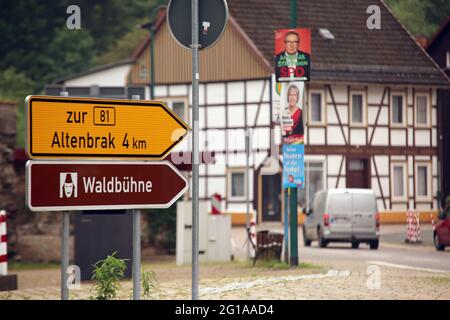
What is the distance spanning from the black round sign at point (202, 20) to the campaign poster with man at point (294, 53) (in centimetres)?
1077

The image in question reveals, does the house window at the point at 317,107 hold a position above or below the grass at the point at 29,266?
above

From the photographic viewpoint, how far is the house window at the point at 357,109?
1975 inches

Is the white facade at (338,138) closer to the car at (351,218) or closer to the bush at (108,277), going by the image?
the car at (351,218)

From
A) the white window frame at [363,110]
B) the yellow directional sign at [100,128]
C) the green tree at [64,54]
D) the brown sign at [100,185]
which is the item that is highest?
the green tree at [64,54]

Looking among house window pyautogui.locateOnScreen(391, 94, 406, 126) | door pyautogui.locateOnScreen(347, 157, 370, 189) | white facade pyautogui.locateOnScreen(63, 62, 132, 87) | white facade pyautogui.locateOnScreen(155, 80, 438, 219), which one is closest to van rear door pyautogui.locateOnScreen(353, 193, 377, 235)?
white facade pyautogui.locateOnScreen(155, 80, 438, 219)

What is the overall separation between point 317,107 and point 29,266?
82.4 ft

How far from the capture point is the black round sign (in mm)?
10289

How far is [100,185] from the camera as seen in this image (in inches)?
367

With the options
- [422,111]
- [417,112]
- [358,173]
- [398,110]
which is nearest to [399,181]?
[358,173]

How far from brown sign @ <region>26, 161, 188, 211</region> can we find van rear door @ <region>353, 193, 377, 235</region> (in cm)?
2178

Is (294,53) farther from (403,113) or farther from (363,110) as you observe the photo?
(403,113)

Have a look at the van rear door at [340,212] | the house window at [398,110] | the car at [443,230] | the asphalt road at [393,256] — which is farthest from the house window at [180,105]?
the car at [443,230]

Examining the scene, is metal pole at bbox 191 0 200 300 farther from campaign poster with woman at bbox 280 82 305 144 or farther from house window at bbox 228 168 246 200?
house window at bbox 228 168 246 200

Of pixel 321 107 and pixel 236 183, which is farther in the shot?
pixel 236 183
